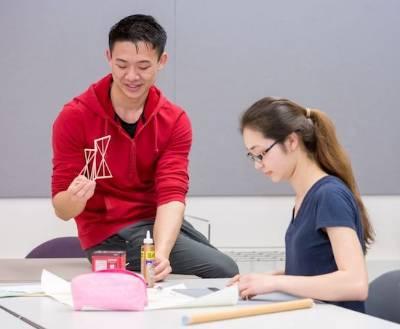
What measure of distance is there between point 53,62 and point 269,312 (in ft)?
8.52

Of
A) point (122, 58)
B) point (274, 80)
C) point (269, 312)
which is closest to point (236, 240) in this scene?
point (274, 80)

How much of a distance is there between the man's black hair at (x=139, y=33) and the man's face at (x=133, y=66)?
18 mm

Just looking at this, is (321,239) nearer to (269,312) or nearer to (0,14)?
(269,312)

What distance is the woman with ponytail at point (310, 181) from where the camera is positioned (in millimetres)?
2117

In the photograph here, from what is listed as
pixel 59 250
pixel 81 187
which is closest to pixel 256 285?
pixel 81 187

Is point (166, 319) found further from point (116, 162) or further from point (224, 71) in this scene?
point (224, 71)

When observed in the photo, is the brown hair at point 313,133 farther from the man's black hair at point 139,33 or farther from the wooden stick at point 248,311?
the man's black hair at point 139,33

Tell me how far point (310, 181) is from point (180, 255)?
32.9 inches

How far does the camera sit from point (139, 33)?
9.41 ft

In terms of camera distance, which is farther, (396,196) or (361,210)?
(396,196)

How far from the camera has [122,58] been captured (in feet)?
9.34

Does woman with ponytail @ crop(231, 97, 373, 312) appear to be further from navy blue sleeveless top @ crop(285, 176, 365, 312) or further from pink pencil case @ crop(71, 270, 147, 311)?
pink pencil case @ crop(71, 270, 147, 311)

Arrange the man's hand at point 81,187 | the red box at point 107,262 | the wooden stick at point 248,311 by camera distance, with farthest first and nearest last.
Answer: the man's hand at point 81,187 < the red box at point 107,262 < the wooden stick at point 248,311

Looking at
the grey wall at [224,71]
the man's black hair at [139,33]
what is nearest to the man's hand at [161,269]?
the man's black hair at [139,33]
